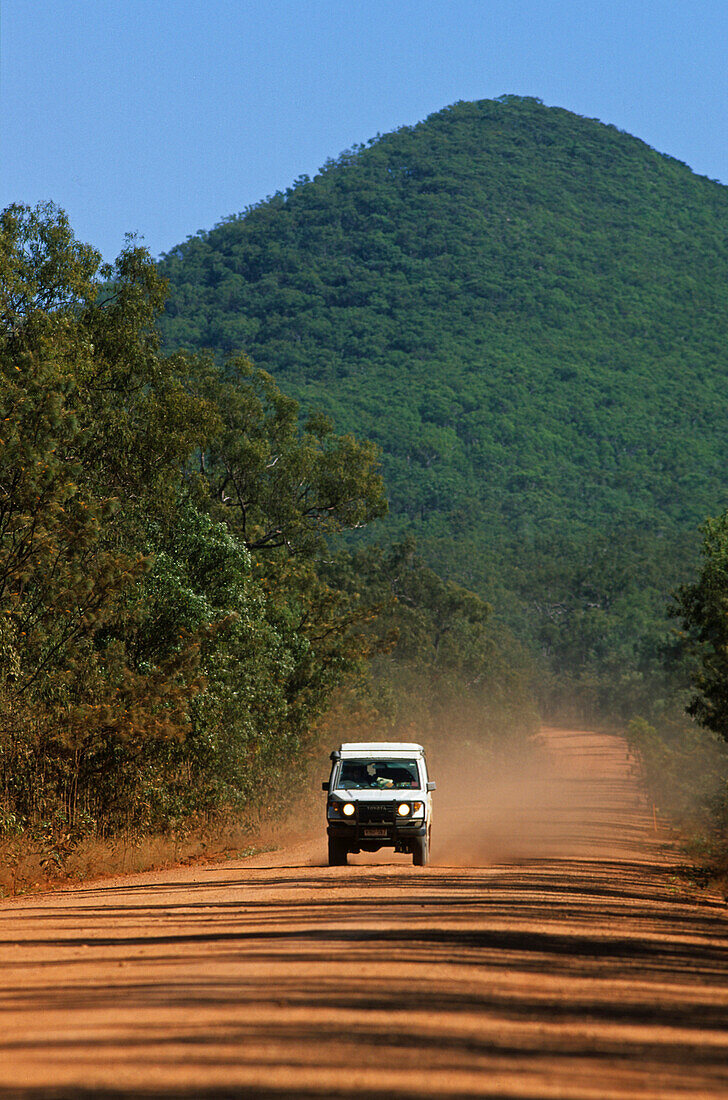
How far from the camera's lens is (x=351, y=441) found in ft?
114

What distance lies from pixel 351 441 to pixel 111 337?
1209cm

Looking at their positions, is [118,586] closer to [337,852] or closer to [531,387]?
[337,852]

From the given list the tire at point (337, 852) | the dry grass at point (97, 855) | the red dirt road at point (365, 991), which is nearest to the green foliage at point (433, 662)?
the dry grass at point (97, 855)

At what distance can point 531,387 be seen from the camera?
149750mm

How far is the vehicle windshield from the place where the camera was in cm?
1808

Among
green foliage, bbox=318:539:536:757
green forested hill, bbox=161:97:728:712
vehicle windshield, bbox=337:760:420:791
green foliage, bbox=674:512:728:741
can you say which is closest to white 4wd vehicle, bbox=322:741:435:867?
vehicle windshield, bbox=337:760:420:791

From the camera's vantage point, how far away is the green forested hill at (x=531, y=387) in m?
109

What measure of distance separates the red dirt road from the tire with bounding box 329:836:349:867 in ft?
10.0

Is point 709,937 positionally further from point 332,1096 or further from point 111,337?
point 111,337

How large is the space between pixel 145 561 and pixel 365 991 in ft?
38.9

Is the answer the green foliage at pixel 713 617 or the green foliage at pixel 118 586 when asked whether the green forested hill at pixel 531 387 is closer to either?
→ the green foliage at pixel 713 617

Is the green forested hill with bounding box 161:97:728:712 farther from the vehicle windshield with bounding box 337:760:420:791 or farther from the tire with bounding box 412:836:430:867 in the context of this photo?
the tire with bounding box 412:836:430:867

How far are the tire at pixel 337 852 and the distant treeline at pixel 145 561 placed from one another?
2935 mm

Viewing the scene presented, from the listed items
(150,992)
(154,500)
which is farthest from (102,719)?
(150,992)
